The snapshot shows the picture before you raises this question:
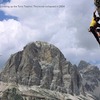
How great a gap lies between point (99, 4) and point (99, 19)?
0.53 meters

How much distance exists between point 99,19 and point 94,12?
31cm

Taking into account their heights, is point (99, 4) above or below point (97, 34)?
above

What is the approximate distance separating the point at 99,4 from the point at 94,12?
33 centimetres

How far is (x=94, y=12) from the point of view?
1270cm

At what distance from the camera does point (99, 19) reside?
1275 centimetres

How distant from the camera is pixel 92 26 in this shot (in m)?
12.6

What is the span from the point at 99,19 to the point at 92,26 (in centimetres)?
41

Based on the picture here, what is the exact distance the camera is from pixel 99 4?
1270cm

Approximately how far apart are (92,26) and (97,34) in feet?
1.13

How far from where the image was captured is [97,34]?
499 inches
